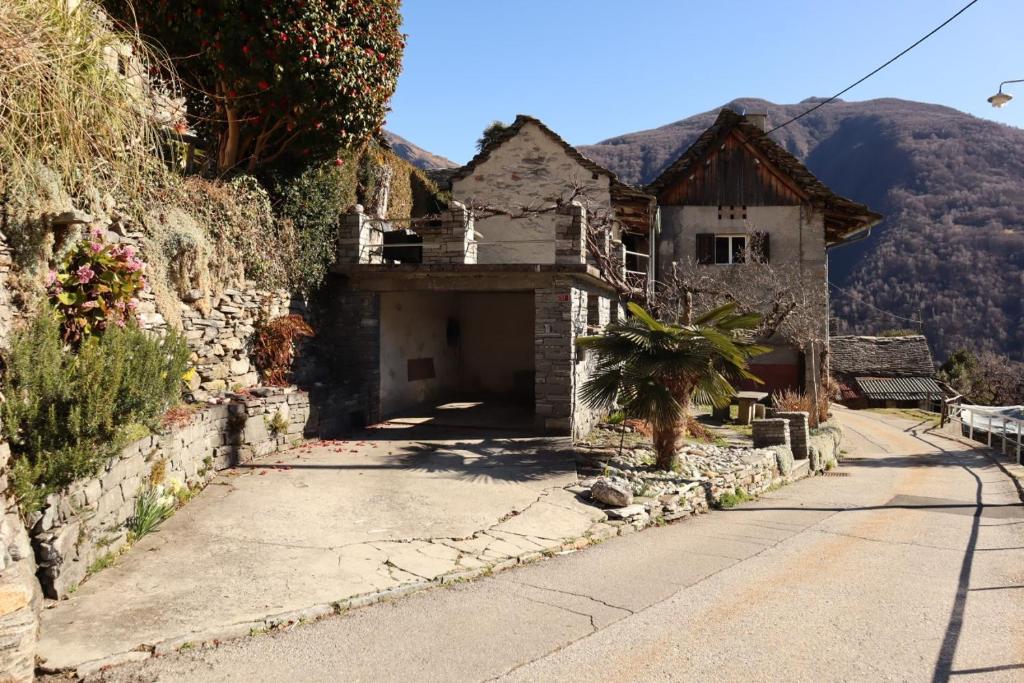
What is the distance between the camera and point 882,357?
36.1 meters

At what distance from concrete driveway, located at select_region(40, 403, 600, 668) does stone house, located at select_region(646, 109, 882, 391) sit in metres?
13.3

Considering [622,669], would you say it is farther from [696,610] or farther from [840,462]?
[840,462]

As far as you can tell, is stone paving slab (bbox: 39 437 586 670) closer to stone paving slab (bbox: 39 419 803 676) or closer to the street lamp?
stone paving slab (bbox: 39 419 803 676)

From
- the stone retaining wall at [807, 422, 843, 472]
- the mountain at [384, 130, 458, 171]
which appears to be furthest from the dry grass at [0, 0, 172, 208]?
the mountain at [384, 130, 458, 171]

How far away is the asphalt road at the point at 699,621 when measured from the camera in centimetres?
436

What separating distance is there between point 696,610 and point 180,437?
18.8 feet

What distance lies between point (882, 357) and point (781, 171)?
739 inches

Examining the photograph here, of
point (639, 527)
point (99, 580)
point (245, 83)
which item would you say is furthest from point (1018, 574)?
point (245, 83)

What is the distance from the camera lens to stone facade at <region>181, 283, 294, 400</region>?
30.6 feet

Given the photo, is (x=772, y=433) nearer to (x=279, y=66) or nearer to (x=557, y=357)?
(x=557, y=357)

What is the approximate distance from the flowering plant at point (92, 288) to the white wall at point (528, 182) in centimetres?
1189

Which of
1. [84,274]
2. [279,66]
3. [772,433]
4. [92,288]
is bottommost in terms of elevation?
[772,433]

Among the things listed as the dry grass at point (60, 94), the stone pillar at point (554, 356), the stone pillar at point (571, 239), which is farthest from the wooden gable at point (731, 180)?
the dry grass at point (60, 94)

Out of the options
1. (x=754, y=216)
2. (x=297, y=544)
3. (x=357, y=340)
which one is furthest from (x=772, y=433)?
(x=754, y=216)
